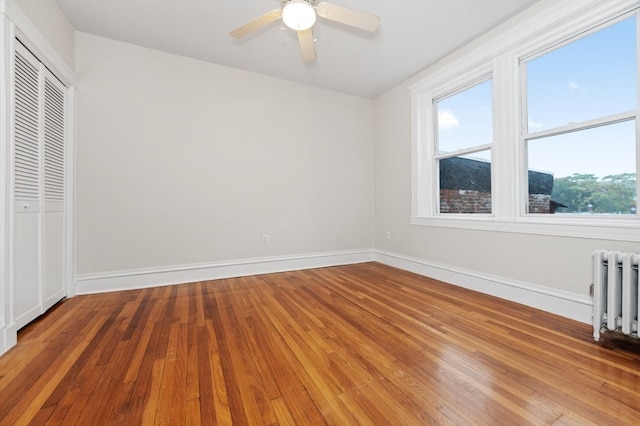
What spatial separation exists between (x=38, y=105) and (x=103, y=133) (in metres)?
0.69

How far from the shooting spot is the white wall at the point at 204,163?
289 centimetres

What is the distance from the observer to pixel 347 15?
1980 millimetres

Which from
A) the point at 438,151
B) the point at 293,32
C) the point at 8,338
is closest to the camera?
the point at 8,338

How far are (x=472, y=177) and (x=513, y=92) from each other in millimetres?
958

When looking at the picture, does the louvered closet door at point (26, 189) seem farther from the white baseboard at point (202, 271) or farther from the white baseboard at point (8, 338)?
the white baseboard at point (202, 271)

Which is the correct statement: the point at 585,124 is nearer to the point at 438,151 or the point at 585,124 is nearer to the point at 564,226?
the point at 564,226

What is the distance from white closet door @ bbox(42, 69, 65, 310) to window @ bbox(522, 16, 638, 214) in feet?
14.8

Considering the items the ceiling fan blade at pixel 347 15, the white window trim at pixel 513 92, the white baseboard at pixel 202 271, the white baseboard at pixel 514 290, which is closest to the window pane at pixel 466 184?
the white window trim at pixel 513 92

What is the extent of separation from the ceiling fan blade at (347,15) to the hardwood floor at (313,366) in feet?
7.78

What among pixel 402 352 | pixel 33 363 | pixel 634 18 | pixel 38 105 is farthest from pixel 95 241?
pixel 634 18

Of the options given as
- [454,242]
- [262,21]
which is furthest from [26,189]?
[454,242]

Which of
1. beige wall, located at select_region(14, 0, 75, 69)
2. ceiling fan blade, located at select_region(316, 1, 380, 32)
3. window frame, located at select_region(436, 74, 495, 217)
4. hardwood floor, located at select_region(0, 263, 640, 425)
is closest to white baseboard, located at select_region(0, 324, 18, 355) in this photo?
hardwood floor, located at select_region(0, 263, 640, 425)

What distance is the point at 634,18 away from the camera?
6.37 feet

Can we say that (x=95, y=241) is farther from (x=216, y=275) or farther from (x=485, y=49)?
(x=485, y=49)
